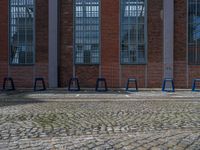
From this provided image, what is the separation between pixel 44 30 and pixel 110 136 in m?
17.6

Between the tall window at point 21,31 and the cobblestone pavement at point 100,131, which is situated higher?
the tall window at point 21,31

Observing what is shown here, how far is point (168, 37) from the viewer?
71.9 feet

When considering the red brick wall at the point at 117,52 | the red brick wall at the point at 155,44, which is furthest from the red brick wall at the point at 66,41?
the red brick wall at the point at 155,44

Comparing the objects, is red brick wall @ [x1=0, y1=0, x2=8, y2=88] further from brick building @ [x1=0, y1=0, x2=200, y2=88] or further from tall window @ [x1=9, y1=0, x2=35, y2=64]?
tall window @ [x1=9, y1=0, x2=35, y2=64]

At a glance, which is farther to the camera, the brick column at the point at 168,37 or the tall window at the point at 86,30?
the tall window at the point at 86,30

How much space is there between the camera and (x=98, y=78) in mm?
21703

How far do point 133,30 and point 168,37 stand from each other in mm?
2516

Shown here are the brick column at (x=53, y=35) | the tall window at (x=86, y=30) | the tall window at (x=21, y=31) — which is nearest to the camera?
the brick column at (x=53, y=35)

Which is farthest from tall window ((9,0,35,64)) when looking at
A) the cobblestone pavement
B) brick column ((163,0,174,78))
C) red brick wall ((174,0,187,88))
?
the cobblestone pavement

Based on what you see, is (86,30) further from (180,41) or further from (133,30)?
(180,41)

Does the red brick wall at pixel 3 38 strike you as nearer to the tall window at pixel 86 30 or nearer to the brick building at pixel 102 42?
the brick building at pixel 102 42

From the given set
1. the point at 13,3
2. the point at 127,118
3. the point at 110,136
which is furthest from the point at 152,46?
the point at 110,136

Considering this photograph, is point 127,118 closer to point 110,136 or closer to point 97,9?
point 110,136

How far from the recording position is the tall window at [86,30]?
2262cm
